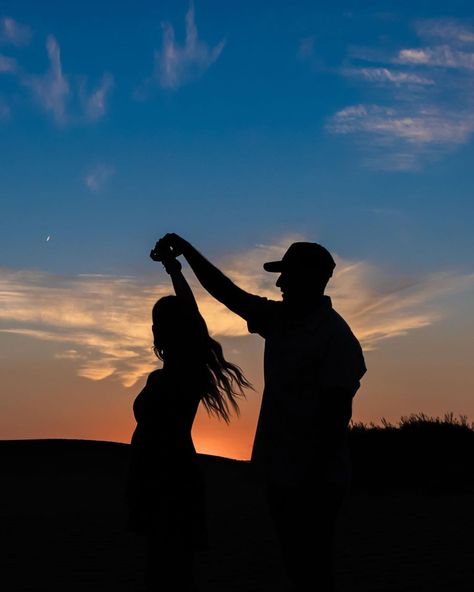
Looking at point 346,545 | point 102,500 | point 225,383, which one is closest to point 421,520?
point 346,545

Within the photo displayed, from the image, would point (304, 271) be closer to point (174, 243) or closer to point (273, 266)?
point (273, 266)

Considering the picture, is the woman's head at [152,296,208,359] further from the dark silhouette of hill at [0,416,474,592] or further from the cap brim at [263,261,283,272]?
the dark silhouette of hill at [0,416,474,592]

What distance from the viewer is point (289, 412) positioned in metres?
3.63

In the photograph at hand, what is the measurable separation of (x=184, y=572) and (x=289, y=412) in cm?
113

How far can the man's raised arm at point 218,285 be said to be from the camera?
4059mm

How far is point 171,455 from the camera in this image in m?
4.26

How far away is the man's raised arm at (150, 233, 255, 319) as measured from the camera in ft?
13.3

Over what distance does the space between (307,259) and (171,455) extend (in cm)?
123

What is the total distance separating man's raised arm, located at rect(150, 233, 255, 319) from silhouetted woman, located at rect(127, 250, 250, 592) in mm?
242

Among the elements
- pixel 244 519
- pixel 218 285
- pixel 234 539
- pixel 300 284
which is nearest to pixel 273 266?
pixel 300 284

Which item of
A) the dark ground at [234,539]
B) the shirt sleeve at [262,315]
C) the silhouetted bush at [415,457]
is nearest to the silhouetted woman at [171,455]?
the shirt sleeve at [262,315]

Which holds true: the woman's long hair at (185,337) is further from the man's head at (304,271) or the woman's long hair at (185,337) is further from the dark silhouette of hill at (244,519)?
the dark silhouette of hill at (244,519)

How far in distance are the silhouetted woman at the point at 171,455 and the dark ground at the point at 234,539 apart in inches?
140

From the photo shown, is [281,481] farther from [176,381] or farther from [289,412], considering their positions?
[176,381]
